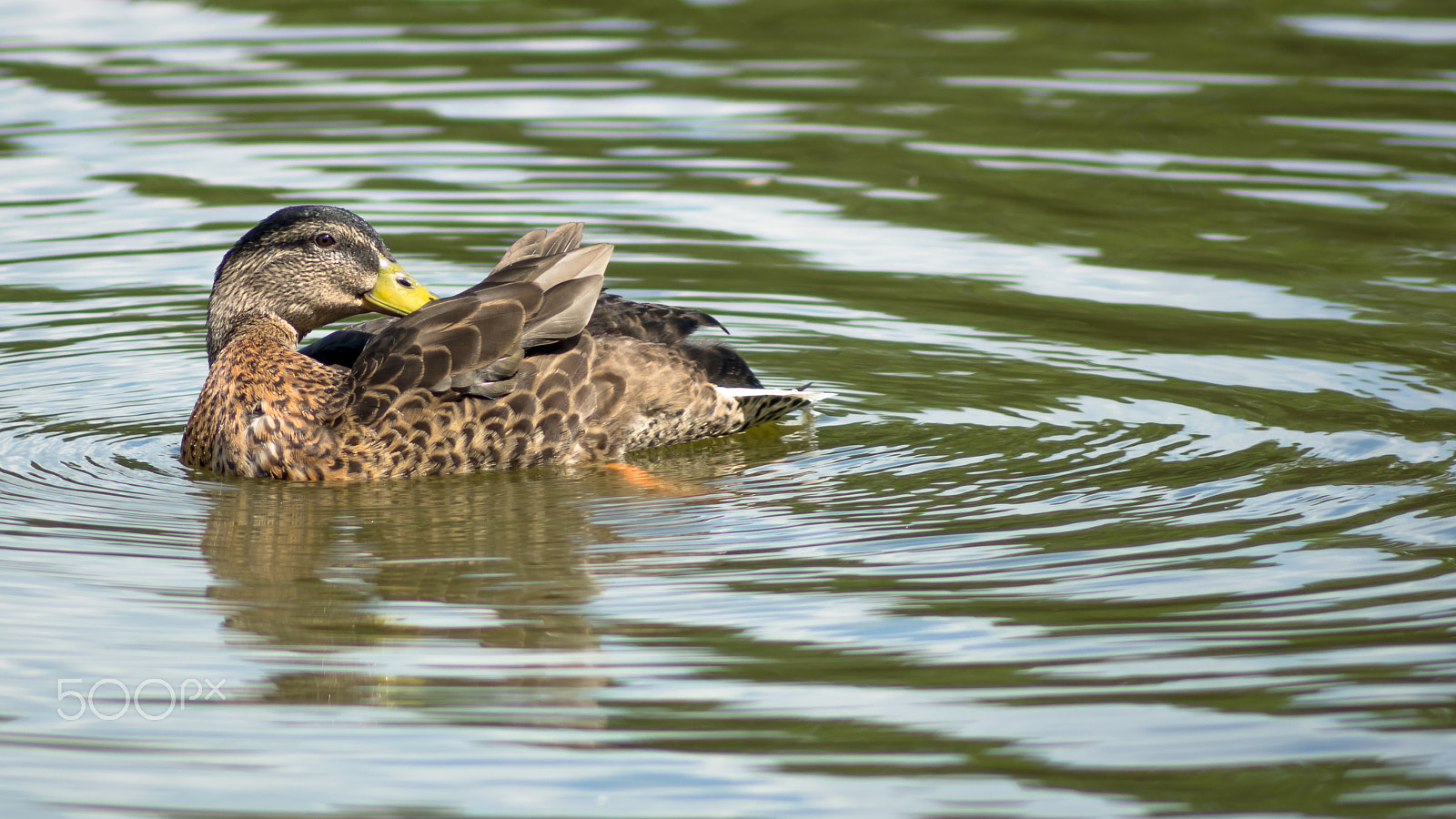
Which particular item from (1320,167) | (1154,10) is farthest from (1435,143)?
(1154,10)

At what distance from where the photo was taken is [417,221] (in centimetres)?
1149

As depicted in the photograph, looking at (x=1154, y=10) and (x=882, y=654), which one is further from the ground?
(x=1154, y=10)

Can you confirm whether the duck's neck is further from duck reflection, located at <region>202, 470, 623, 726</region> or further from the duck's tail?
the duck's tail

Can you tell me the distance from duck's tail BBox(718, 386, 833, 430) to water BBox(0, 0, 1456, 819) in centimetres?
12

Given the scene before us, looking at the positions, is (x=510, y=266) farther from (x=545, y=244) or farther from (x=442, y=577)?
(x=442, y=577)

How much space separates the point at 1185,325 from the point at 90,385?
17.3 feet

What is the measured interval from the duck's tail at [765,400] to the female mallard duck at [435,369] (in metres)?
0.01

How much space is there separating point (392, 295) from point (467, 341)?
0.73 m

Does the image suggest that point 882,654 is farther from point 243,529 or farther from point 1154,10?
point 1154,10

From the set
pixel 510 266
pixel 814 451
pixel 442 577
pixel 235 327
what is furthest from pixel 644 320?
pixel 442 577

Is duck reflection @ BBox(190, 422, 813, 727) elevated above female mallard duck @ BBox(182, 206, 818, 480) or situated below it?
below

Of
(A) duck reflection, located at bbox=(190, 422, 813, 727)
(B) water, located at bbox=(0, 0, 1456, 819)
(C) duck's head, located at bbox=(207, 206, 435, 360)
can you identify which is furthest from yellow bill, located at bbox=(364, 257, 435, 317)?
(B) water, located at bbox=(0, 0, 1456, 819)

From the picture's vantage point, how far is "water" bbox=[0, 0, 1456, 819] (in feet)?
16.0

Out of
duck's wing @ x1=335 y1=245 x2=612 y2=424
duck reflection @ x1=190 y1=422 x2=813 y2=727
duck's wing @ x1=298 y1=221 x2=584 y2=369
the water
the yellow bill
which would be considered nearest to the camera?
the water
